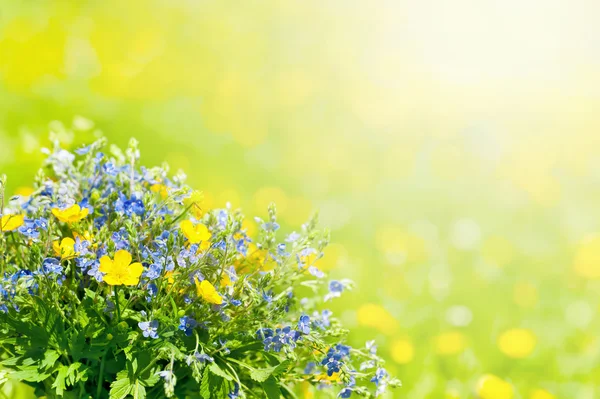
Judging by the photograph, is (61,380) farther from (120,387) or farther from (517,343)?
(517,343)

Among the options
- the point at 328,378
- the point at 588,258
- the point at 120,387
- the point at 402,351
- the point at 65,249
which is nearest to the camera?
the point at 120,387

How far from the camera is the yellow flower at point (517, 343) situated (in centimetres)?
330

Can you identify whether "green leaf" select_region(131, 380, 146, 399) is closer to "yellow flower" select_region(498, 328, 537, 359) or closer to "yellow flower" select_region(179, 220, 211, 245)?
"yellow flower" select_region(179, 220, 211, 245)

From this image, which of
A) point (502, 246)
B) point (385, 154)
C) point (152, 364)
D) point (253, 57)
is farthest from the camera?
point (253, 57)

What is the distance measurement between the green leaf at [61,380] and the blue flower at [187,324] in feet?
0.97

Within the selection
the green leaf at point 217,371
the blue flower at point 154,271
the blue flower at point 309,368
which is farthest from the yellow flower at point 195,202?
the blue flower at point 309,368

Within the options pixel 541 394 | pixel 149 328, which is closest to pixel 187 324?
pixel 149 328

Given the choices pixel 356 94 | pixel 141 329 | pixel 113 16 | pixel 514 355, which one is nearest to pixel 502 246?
pixel 514 355

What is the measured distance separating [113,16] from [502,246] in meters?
3.54

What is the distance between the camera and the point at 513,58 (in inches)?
193

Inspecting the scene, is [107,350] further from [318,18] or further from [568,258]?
[318,18]

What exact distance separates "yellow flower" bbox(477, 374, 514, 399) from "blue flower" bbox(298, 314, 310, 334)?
5.34 feet

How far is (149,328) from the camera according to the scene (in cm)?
165

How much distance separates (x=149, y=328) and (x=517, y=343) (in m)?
2.23
